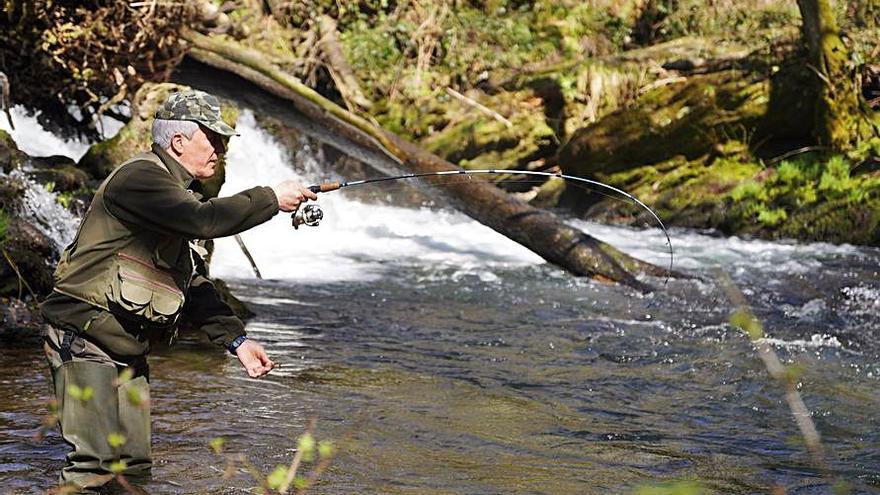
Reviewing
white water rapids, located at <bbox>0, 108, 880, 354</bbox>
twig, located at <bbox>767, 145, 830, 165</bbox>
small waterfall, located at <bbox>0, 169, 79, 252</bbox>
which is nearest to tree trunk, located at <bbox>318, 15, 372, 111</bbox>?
white water rapids, located at <bbox>0, 108, 880, 354</bbox>

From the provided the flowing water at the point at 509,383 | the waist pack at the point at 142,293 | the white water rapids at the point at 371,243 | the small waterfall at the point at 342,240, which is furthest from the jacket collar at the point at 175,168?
the small waterfall at the point at 342,240

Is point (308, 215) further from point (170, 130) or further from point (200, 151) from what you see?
point (170, 130)

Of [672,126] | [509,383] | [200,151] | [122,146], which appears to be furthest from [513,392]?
[672,126]

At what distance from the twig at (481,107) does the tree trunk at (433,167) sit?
27.9 feet

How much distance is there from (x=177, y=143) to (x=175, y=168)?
0.09 m

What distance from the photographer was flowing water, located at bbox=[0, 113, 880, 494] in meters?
5.27

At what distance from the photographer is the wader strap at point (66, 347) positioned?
3.99 meters

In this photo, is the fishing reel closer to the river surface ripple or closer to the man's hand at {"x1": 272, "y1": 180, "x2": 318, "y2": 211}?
the man's hand at {"x1": 272, "y1": 180, "x2": 318, "y2": 211}

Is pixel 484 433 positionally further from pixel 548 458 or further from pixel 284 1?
pixel 284 1

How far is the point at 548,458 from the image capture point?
18.2 feet

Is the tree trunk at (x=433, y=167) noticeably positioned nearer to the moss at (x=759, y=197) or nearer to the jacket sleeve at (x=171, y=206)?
the moss at (x=759, y=197)

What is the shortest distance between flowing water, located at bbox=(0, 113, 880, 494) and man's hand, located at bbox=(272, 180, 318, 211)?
4.64ft

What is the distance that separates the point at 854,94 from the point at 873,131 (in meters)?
0.58

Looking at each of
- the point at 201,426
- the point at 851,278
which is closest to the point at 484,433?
the point at 201,426
